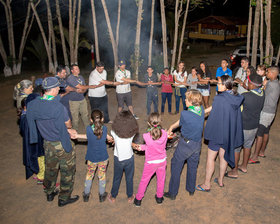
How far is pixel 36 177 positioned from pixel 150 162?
2.71 m

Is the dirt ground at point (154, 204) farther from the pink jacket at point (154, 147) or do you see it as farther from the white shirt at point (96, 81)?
the white shirt at point (96, 81)

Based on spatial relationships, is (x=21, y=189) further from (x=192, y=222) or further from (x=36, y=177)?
(x=192, y=222)

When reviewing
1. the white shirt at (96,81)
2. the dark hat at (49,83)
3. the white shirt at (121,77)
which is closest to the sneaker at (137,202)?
the dark hat at (49,83)

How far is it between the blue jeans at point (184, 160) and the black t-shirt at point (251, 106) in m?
1.29

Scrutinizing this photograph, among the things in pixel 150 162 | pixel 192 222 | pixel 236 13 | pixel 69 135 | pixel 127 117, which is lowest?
pixel 192 222

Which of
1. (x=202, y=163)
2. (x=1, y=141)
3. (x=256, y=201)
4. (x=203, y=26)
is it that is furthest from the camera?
(x=203, y=26)

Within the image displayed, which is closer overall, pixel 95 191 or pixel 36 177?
pixel 95 191

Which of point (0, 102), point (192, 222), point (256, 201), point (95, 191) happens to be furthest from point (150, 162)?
point (0, 102)

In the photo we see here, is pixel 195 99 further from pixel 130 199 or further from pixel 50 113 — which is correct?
pixel 50 113

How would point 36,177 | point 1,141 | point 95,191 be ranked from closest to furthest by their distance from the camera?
point 95,191, point 36,177, point 1,141

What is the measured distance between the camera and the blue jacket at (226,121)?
4125 millimetres

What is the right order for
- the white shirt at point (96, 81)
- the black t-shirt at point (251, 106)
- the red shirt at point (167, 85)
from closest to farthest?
the black t-shirt at point (251, 106) < the white shirt at point (96, 81) < the red shirt at point (167, 85)

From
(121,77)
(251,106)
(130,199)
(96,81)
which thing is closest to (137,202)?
(130,199)

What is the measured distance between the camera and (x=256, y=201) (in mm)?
4461
